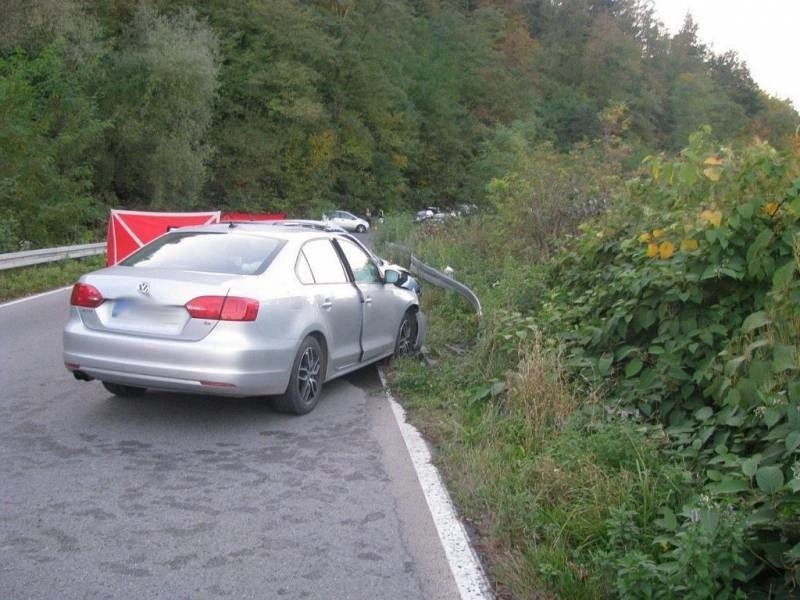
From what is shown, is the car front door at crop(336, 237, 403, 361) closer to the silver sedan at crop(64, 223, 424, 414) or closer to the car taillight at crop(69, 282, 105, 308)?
the silver sedan at crop(64, 223, 424, 414)

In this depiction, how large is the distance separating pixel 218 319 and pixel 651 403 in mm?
3128

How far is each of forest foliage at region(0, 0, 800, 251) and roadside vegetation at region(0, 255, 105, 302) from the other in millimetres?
1039

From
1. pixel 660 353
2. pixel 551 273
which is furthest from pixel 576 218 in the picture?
pixel 660 353

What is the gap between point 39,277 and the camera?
17.5m

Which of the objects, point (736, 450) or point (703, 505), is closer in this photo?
point (703, 505)

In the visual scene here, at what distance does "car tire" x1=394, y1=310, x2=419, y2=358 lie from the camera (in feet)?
31.4

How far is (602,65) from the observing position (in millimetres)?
88438

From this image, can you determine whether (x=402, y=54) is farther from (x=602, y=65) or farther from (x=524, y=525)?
(x=524, y=525)

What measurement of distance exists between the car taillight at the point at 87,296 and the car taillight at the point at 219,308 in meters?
0.80

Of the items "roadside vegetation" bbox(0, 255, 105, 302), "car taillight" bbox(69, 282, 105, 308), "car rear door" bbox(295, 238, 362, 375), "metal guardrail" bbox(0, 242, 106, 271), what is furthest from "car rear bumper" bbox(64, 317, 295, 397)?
"metal guardrail" bbox(0, 242, 106, 271)

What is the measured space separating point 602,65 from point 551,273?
84311 millimetres

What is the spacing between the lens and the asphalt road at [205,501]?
4223 millimetres

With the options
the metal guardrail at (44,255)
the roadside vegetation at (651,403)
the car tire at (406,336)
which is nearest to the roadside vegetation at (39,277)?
the metal guardrail at (44,255)

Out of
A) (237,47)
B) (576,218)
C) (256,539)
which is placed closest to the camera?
(256,539)
